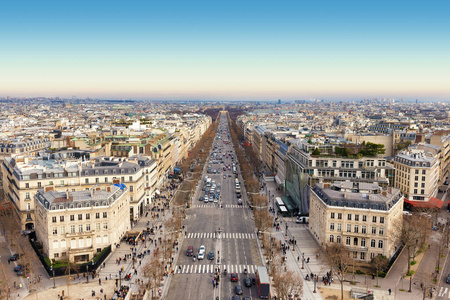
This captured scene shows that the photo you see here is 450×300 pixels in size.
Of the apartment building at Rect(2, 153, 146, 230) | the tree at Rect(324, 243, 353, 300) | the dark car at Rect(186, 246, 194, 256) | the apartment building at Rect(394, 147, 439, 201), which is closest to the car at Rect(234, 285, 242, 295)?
the tree at Rect(324, 243, 353, 300)

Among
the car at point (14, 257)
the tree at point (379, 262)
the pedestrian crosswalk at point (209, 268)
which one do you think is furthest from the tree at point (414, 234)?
the car at point (14, 257)

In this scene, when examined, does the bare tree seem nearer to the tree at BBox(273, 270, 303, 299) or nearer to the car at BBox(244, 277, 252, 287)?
the tree at BBox(273, 270, 303, 299)

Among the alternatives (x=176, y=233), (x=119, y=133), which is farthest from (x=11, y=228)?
(x=119, y=133)

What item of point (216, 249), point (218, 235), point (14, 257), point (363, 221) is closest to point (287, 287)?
point (363, 221)

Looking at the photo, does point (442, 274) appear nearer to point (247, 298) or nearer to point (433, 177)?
point (247, 298)

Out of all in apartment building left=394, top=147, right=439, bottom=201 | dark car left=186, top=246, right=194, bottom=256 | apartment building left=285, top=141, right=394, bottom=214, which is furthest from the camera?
apartment building left=394, top=147, right=439, bottom=201

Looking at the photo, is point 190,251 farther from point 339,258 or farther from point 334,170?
point 334,170

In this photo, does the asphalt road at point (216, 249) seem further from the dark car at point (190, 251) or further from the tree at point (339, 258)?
the tree at point (339, 258)
